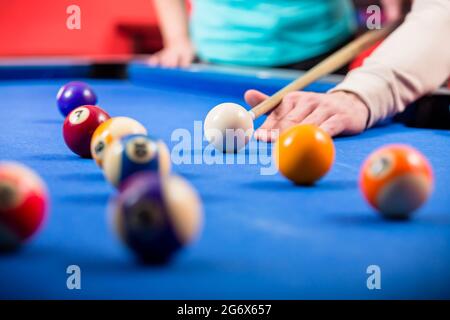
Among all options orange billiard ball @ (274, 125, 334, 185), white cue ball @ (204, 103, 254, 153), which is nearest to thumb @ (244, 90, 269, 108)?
white cue ball @ (204, 103, 254, 153)

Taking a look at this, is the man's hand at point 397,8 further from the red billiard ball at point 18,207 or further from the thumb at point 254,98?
the red billiard ball at point 18,207

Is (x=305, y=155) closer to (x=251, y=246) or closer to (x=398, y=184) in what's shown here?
(x=398, y=184)

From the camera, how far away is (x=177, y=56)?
502 centimetres

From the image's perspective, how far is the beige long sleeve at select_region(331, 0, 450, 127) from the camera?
285 centimetres

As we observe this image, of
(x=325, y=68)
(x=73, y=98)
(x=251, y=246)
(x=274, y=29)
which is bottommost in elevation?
(x=251, y=246)

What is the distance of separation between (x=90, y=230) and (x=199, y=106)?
2282mm

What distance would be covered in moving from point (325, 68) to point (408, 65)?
1.29 feet

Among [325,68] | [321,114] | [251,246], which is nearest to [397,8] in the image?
[325,68]

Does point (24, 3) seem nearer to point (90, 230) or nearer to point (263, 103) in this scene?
point (263, 103)

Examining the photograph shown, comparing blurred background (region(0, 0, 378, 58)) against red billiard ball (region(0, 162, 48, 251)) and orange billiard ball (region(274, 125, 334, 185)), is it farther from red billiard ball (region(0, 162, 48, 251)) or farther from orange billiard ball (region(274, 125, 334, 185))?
red billiard ball (region(0, 162, 48, 251))

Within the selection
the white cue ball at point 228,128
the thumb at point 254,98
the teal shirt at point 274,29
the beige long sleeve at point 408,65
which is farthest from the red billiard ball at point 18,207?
the teal shirt at point 274,29

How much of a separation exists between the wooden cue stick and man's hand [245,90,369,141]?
46 mm

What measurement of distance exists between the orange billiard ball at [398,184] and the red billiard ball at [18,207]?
70 centimetres

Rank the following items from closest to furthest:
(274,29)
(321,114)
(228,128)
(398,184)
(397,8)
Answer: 1. (398,184)
2. (228,128)
3. (321,114)
4. (397,8)
5. (274,29)
